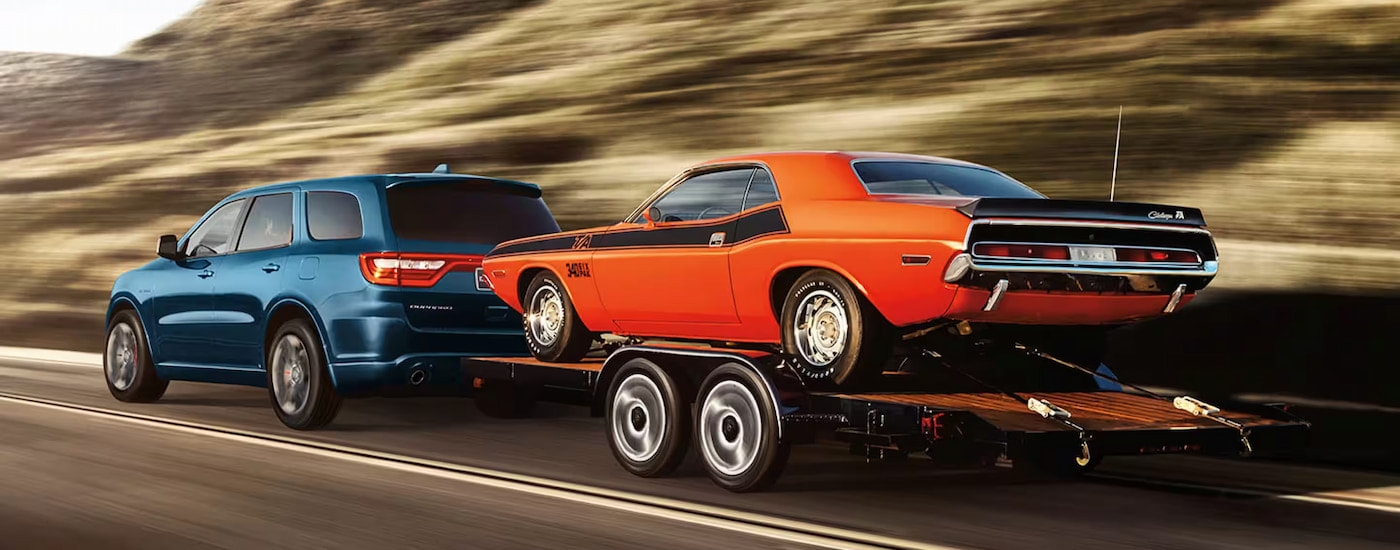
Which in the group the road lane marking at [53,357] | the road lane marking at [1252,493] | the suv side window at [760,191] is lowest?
the road lane marking at [53,357]

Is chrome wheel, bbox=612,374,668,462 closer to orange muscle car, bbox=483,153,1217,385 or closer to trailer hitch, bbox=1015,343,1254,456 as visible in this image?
orange muscle car, bbox=483,153,1217,385

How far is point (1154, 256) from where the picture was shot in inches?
290

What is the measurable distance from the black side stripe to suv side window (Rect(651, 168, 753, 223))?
118 mm

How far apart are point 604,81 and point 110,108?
23971mm

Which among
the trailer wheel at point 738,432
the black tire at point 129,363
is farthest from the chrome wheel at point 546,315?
the black tire at point 129,363

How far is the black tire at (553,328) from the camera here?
A: 926 cm

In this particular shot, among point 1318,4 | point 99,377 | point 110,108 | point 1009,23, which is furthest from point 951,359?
point 110,108

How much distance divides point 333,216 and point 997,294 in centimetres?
529

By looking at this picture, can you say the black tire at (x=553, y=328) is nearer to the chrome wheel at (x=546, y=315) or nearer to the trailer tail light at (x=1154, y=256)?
the chrome wheel at (x=546, y=315)

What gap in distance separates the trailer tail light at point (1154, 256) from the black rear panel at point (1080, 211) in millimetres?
146

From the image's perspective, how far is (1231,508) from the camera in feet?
24.3

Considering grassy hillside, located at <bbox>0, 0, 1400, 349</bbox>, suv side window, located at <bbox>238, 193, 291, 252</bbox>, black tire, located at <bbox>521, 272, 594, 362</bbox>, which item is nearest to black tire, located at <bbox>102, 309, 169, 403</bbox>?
suv side window, located at <bbox>238, 193, 291, 252</bbox>

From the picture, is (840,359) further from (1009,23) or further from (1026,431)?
(1009,23)

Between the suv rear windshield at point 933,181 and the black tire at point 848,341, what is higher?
the suv rear windshield at point 933,181
